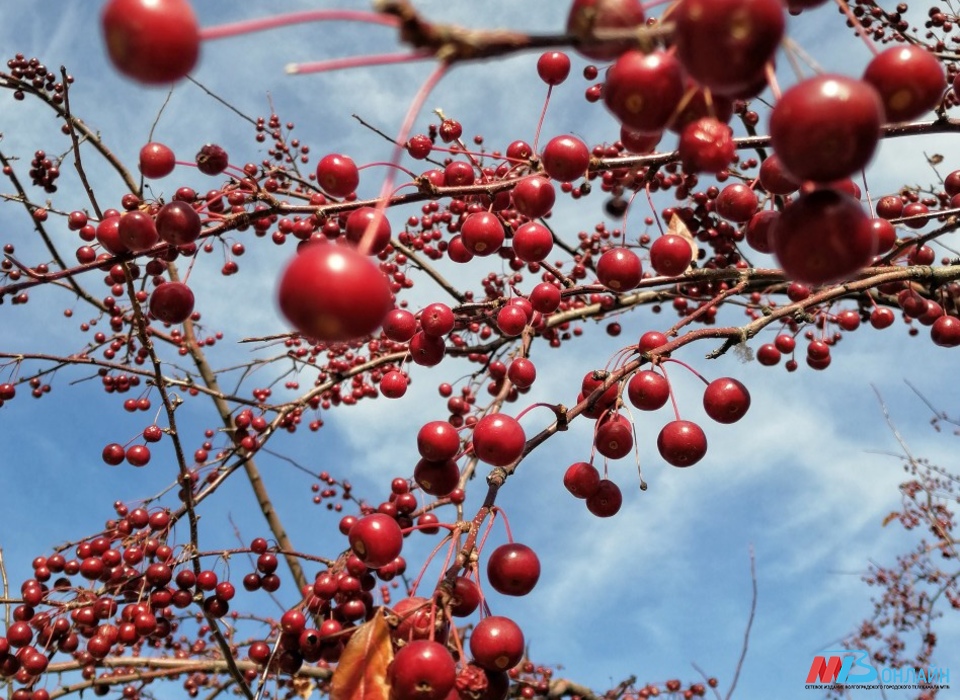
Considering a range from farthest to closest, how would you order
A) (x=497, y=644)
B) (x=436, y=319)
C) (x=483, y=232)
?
(x=436, y=319)
(x=483, y=232)
(x=497, y=644)

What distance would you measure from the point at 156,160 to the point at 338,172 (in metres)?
0.56

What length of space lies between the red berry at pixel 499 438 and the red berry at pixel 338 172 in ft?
2.88

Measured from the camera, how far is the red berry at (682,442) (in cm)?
200

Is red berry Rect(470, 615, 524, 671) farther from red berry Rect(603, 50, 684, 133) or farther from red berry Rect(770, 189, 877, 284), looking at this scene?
red berry Rect(603, 50, 684, 133)

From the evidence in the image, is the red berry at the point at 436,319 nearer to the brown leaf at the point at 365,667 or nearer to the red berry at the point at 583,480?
the red berry at the point at 583,480

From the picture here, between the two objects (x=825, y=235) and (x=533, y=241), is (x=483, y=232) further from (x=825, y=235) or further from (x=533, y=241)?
(x=825, y=235)

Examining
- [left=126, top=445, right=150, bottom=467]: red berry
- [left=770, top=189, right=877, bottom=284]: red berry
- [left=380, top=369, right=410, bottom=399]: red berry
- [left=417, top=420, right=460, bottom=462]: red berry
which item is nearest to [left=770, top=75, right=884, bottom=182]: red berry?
[left=770, top=189, right=877, bottom=284]: red berry

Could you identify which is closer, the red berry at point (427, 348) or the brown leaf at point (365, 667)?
the brown leaf at point (365, 667)

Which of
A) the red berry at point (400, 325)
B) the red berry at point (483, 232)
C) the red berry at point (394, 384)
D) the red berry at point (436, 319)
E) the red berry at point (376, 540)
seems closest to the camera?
the red berry at point (376, 540)

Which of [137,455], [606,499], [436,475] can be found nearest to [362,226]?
[436,475]

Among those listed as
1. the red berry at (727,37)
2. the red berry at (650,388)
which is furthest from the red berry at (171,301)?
the red berry at (727,37)

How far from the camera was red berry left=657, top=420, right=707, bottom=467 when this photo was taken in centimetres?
200

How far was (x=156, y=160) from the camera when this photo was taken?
2.13m

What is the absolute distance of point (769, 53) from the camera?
3.07 ft
